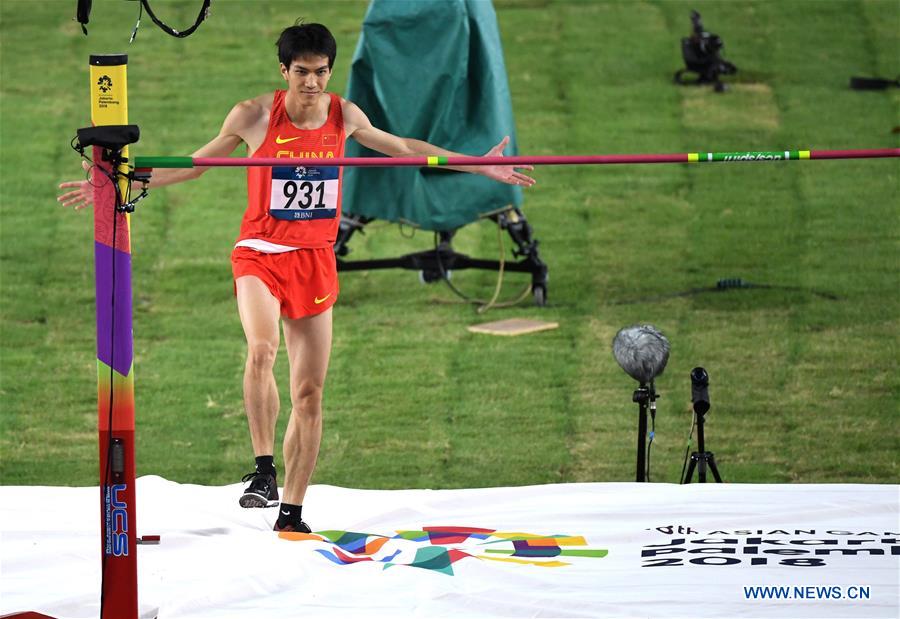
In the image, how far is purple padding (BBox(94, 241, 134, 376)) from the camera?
501cm

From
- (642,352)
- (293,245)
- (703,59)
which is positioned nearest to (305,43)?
(293,245)

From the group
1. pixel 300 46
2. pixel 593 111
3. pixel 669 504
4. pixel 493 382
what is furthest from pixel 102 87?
pixel 593 111

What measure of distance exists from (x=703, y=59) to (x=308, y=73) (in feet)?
25.8

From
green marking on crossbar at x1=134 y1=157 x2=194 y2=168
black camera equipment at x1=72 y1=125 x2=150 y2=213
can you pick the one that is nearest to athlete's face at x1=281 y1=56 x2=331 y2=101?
green marking on crossbar at x1=134 y1=157 x2=194 y2=168

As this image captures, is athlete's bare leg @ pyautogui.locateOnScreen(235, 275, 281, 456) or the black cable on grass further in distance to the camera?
the black cable on grass

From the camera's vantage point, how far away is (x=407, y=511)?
6.45 m

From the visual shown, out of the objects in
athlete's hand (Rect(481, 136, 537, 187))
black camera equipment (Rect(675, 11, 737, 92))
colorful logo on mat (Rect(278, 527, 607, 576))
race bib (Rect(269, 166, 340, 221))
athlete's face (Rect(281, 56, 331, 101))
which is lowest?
colorful logo on mat (Rect(278, 527, 607, 576))

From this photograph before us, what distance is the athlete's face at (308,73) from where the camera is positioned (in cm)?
592

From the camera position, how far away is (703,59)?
523 inches

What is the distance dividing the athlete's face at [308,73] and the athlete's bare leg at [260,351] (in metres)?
0.71

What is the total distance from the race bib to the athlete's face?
0.30 meters

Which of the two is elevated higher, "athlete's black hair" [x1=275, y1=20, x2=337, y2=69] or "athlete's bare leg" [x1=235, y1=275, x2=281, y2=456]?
"athlete's black hair" [x1=275, y1=20, x2=337, y2=69]

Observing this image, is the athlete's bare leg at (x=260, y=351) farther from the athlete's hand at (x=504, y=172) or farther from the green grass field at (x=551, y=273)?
the green grass field at (x=551, y=273)

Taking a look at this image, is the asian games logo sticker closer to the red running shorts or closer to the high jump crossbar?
the high jump crossbar
